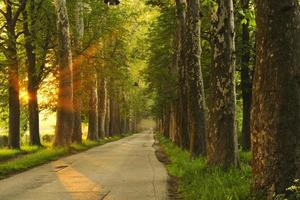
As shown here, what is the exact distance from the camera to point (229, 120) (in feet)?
43.3

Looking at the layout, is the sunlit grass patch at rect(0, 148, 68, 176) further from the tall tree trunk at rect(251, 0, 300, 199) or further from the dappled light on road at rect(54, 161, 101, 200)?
the tall tree trunk at rect(251, 0, 300, 199)

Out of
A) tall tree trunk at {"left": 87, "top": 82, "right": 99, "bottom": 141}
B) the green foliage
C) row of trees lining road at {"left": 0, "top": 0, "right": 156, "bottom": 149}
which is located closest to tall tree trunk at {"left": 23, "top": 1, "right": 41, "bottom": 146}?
row of trees lining road at {"left": 0, "top": 0, "right": 156, "bottom": 149}

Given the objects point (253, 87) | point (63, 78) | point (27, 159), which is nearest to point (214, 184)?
point (253, 87)

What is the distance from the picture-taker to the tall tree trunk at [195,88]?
18812mm

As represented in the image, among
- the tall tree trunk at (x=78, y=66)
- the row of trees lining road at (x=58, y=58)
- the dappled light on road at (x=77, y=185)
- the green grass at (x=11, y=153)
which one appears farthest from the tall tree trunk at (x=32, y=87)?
the dappled light on road at (x=77, y=185)

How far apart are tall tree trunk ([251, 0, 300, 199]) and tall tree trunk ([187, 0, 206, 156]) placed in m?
11.2

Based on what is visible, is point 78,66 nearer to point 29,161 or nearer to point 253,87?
point 29,161

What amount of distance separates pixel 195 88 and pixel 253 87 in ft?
35.8

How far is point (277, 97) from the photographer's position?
7266 mm

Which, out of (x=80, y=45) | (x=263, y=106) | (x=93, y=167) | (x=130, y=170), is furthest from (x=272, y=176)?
(x=80, y=45)

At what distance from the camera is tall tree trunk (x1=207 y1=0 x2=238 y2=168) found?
1308 centimetres

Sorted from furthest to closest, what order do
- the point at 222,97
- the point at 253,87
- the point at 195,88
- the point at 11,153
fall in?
the point at 11,153, the point at 195,88, the point at 222,97, the point at 253,87

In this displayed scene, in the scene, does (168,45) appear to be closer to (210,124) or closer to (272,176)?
(210,124)

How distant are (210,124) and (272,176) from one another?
6.27 m
